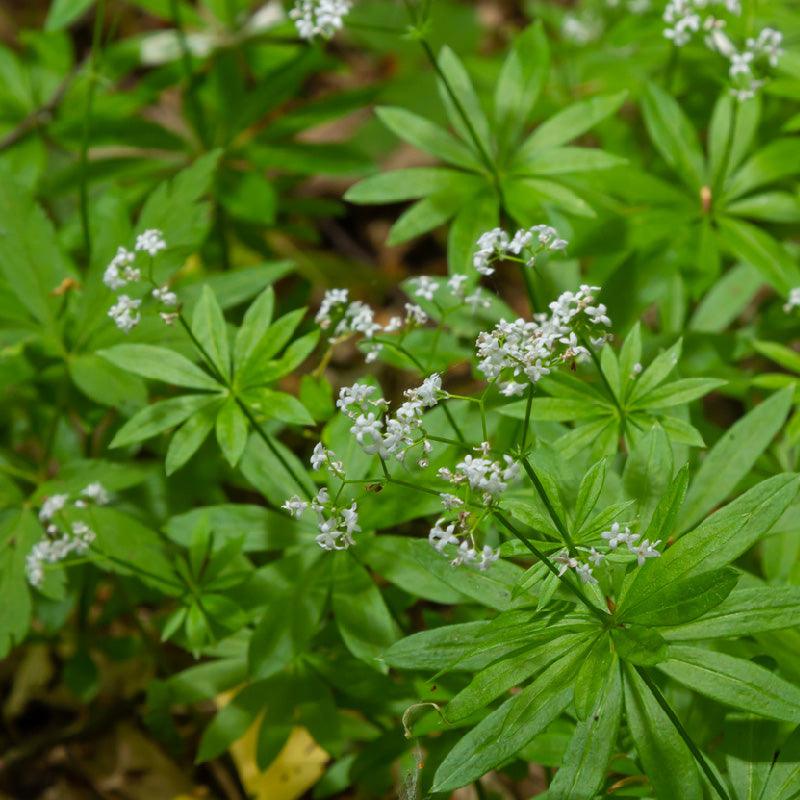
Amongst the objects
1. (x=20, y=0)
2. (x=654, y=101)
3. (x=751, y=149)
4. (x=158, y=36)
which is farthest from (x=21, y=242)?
(x=20, y=0)

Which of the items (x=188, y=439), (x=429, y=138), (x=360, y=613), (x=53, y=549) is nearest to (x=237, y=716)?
(x=360, y=613)

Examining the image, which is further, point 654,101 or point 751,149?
point 751,149

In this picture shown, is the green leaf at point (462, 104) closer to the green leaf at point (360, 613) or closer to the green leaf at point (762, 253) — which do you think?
the green leaf at point (762, 253)

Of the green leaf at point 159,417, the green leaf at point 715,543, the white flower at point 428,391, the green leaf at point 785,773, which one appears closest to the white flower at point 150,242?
the green leaf at point 159,417

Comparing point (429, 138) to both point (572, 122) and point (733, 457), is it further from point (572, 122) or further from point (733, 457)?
point (733, 457)

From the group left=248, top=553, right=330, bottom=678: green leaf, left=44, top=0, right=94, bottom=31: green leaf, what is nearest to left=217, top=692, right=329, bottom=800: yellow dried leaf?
left=248, top=553, right=330, bottom=678: green leaf

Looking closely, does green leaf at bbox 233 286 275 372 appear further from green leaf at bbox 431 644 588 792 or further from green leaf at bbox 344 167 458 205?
green leaf at bbox 431 644 588 792

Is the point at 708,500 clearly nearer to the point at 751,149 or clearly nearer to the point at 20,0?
the point at 751,149
